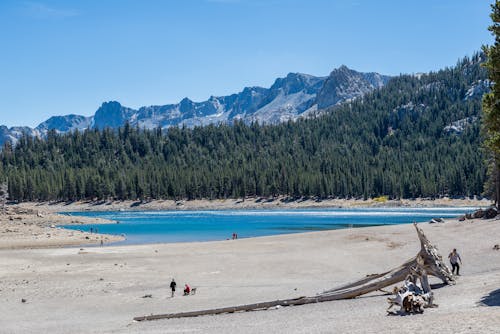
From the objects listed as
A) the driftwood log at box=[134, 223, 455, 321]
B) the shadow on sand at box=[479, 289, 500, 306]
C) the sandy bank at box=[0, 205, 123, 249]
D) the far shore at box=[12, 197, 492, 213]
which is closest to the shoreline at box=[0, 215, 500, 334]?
the shadow on sand at box=[479, 289, 500, 306]

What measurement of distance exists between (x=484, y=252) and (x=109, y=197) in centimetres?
16685

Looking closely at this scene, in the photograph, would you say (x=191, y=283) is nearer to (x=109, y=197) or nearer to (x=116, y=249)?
(x=116, y=249)

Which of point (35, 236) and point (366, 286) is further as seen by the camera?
point (35, 236)

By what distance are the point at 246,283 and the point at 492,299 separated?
17.2m

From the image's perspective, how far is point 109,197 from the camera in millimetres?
195625

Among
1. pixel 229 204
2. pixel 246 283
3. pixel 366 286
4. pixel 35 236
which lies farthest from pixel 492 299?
pixel 229 204

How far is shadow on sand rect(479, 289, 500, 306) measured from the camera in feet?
68.7

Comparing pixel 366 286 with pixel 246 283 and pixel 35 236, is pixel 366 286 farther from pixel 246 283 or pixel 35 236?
pixel 35 236

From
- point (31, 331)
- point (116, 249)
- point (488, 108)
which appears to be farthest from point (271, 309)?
point (116, 249)

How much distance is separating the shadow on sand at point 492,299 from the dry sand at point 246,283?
8cm

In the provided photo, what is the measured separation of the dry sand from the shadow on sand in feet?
0.26

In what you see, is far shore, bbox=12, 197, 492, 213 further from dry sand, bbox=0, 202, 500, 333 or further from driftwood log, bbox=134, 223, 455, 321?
driftwood log, bbox=134, 223, 455, 321

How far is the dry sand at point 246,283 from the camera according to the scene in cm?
2161

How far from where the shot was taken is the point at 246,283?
36.2 metres
